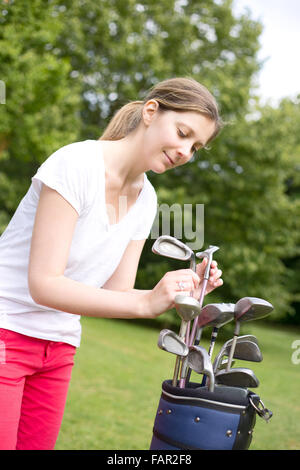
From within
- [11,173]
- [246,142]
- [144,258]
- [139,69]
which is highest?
[139,69]

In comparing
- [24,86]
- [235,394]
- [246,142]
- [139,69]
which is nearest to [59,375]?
[235,394]

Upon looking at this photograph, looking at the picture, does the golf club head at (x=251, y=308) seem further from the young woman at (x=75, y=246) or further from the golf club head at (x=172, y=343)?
the golf club head at (x=172, y=343)

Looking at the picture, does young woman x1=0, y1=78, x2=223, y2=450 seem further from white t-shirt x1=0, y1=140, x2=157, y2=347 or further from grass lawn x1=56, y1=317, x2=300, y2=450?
grass lawn x1=56, y1=317, x2=300, y2=450

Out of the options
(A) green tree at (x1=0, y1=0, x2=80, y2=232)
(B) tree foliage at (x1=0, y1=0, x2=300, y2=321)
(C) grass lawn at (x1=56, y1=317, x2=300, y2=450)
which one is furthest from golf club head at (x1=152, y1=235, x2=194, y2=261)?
(B) tree foliage at (x1=0, y1=0, x2=300, y2=321)

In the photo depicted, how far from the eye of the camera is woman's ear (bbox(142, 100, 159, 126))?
1.95 metres

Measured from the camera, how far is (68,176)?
1.73 meters

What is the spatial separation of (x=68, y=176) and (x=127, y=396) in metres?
5.74

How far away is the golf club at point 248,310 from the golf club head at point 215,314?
3 cm

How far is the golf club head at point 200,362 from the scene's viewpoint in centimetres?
188

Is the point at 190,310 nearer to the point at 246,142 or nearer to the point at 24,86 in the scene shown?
the point at 24,86

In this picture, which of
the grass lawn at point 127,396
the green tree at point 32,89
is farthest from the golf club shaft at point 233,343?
the green tree at point 32,89

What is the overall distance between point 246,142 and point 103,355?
8.36 m
